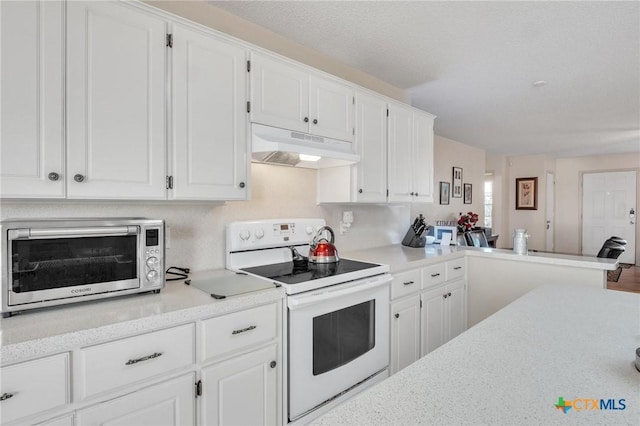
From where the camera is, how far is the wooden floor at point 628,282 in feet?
17.5

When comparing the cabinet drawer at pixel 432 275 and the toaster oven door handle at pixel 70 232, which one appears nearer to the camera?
the toaster oven door handle at pixel 70 232

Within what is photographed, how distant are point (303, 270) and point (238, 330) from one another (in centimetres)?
67

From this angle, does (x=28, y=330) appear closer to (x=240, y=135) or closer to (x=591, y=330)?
(x=240, y=135)

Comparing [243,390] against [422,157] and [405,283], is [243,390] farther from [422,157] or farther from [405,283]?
[422,157]

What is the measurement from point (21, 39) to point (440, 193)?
485 cm

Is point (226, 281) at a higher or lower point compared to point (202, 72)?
lower

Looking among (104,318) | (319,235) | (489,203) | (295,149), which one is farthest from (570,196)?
(104,318)

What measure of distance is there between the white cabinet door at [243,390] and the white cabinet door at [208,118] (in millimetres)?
825

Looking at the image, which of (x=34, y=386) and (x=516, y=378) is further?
(x=34, y=386)

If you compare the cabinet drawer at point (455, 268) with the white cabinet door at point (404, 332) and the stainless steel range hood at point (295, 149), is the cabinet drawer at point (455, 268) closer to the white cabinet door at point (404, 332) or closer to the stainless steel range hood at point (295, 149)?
the white cabinet door at point (404, 332)

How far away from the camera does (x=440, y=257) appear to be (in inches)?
110

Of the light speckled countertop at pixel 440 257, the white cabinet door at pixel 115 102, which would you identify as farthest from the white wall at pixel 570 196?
the white cabinet door at pixel 115 102

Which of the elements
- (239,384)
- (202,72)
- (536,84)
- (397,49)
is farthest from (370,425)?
(536,84)

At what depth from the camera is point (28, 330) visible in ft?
3.62
